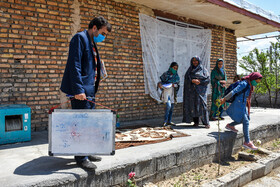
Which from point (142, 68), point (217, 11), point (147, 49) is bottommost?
point (142, 68)

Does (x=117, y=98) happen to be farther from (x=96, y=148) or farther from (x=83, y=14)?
(x=96, y=148)

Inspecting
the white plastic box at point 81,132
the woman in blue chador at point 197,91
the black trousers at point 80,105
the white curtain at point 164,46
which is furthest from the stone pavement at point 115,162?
the white curtain at point 164,46

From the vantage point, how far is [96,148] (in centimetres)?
264

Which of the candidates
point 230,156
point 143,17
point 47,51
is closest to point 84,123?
point 47,51

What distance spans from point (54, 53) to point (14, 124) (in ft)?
5.69

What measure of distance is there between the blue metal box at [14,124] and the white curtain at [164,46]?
341 cm

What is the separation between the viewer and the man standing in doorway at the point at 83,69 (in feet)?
8.50

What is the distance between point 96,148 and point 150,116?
162 inches

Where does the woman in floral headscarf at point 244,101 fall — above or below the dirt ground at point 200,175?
above

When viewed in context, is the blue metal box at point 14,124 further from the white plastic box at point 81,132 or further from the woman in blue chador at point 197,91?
the woman in blue chador at point 197,91

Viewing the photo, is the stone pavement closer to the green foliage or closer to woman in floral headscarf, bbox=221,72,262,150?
woman in floral headscarf, bbox=221,72,262,150

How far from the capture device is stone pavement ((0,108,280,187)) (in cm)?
244

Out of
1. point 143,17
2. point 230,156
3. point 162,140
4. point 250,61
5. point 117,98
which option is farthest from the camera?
point 250,61

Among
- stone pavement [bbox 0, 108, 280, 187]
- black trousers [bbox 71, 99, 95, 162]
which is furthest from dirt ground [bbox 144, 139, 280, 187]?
black trousers [bbox 71, 99, 95, 162]
